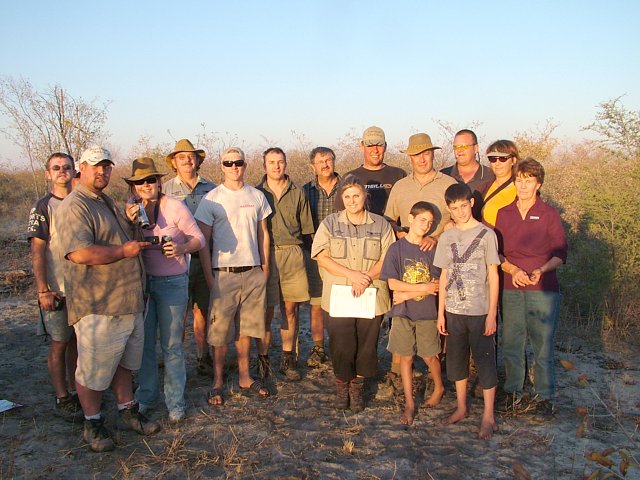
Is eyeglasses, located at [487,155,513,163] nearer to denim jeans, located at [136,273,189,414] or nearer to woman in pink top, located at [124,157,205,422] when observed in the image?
woman in pink top, located at [124,157,205,422]

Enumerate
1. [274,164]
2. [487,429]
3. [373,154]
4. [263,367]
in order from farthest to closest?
1. [373,154]
2. [263,367]
3. [274,164]
4. [487,429]

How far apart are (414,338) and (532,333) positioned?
0.97 m

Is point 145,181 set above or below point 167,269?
above

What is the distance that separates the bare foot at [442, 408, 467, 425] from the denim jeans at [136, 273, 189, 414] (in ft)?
7.09

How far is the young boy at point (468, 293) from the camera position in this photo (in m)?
3.92

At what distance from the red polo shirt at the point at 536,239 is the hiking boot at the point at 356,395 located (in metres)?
1.58

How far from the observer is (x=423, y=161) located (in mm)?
4633

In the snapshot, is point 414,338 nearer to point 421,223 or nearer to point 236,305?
point 421,223

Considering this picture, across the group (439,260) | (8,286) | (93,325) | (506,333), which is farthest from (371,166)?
(8,286)

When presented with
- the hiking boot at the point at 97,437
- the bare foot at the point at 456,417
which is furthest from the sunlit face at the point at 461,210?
the hiking boot at the point at 97,437

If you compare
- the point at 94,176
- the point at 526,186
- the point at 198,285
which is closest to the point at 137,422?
the point at 198,285

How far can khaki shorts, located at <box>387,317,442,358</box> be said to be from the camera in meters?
4.29

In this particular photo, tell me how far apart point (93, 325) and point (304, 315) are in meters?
4.08

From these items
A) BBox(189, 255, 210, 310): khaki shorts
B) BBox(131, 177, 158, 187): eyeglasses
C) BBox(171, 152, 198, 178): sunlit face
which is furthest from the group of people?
BBox(171, 152, 198, 178): sunlit face
